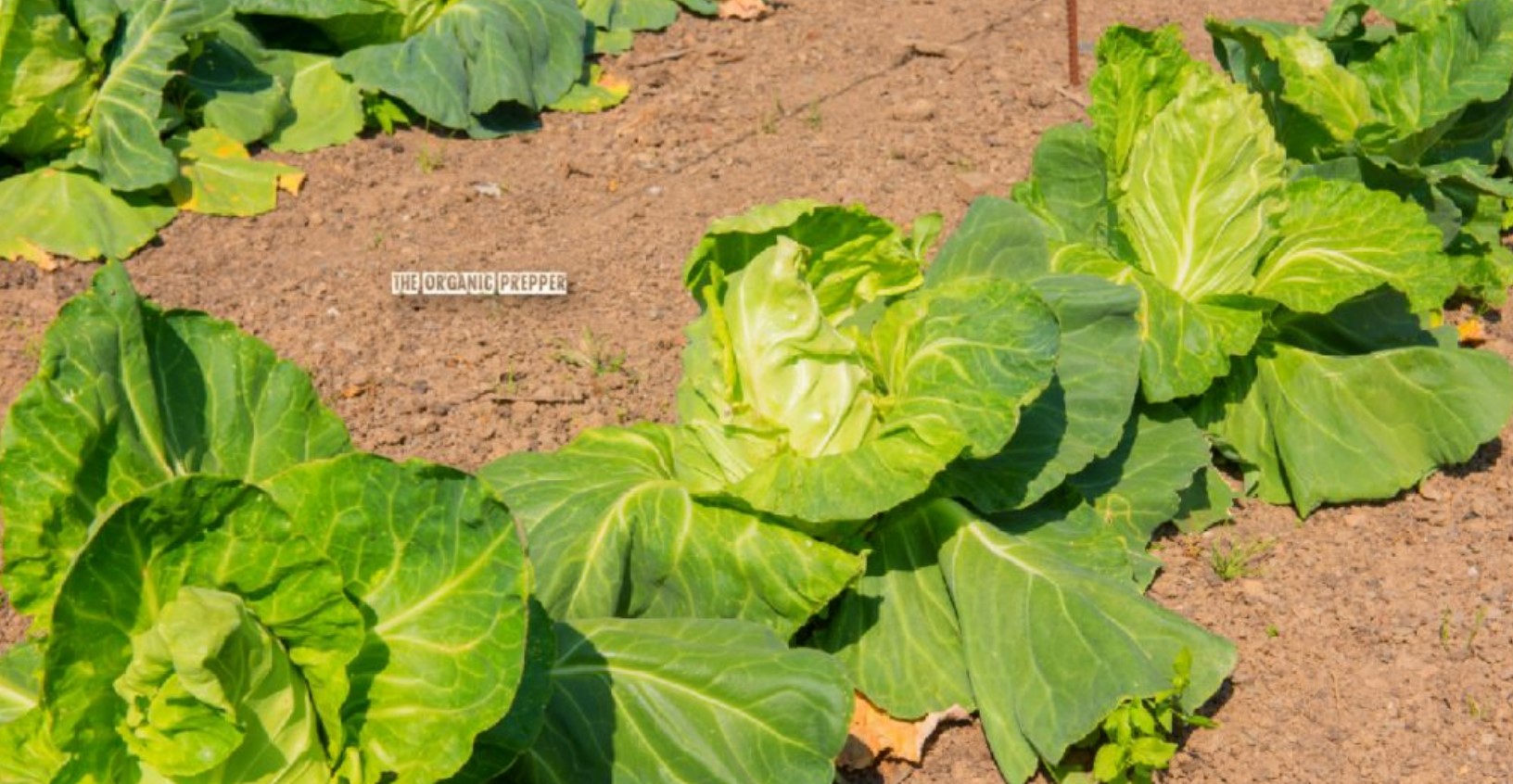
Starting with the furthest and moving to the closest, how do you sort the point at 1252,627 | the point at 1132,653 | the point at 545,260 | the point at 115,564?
the point at 545,260 < the point at 1252,627 < the point at 1132,653 < the point at 115,564

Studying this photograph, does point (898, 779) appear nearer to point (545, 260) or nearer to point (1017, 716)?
point (1017, 716)

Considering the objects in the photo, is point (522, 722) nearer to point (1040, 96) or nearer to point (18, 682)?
point (18, 682)

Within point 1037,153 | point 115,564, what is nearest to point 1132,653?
point 1037,153

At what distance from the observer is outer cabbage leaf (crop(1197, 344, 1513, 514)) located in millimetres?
5008

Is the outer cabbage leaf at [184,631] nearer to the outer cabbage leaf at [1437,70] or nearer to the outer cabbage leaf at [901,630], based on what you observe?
the outer cabbage leaf at [901,630]

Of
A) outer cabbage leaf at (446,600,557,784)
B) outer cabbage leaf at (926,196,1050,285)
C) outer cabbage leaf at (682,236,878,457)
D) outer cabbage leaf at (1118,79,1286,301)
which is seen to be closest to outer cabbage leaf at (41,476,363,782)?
outer cabbage leaf at (446,600,557,784)

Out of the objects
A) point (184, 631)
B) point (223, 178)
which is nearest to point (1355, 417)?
point (184, 631)

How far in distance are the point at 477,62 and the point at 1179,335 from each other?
3240 mm

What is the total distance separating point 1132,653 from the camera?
13.0 ft

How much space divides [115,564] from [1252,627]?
3.12 m

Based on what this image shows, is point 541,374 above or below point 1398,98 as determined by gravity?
below

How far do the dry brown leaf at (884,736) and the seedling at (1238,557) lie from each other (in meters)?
0.99

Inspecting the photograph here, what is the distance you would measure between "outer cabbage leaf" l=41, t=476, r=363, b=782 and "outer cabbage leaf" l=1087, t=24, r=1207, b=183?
303 cm

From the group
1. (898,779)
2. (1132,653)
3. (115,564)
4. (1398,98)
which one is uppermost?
(115,564)
